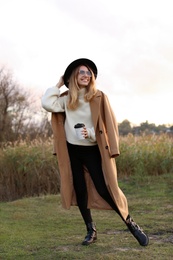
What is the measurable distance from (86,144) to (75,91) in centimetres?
53

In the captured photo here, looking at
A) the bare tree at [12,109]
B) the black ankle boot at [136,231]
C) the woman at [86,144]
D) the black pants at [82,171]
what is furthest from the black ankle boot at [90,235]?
the bare tree at [12,109]

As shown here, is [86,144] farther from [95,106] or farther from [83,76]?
[83,76]

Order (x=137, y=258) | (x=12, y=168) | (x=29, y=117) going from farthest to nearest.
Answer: (x=29, y=117)
(x=12, y=168)
(x=137, y=258)

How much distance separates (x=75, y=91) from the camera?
4.47 m

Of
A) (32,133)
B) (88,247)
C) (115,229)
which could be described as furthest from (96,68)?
(32,133)

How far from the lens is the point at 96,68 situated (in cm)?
466

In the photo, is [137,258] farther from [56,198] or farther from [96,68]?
[56,198]

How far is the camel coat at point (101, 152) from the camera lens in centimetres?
441

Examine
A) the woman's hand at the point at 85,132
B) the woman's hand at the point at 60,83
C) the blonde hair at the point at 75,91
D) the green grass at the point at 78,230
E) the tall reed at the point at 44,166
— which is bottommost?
the green grass at the point at 78,230

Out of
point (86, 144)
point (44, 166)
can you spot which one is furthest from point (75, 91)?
point (44, 166)

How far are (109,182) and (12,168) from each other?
22.5 feet

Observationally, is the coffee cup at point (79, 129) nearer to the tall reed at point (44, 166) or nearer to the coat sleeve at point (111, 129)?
the coat sleeve at point (111, 129)

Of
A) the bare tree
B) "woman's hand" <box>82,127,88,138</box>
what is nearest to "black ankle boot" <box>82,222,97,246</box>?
"woman's hand" <box>82,127,88,138</box>

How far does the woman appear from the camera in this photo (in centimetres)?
443
